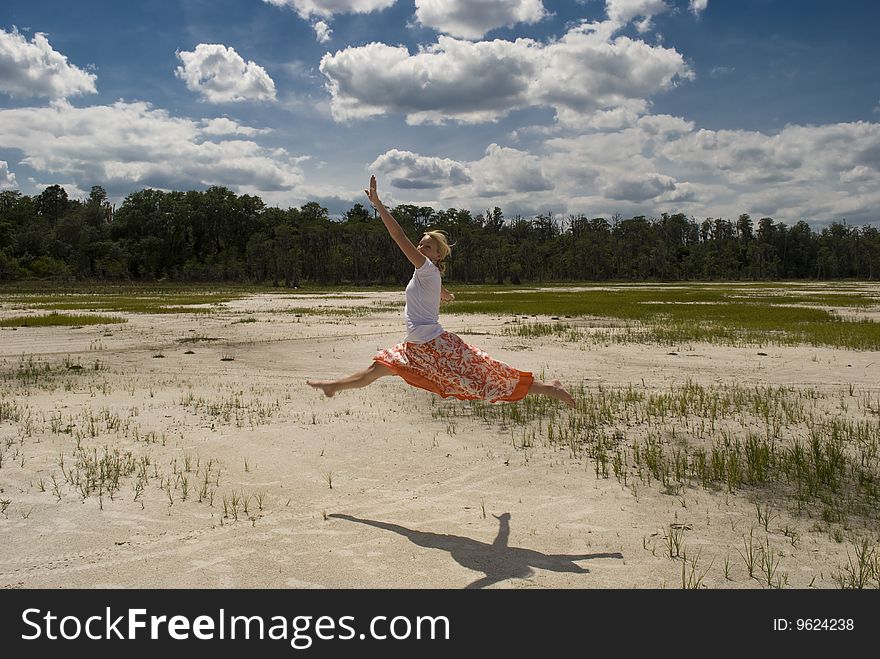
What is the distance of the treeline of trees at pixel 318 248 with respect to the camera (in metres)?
120

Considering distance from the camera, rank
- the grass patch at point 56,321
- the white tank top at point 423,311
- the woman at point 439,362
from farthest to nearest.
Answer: the grass patch at point 56,321
the woman at point 439,362
the white tank top at point 423,311

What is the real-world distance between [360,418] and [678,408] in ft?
17.3

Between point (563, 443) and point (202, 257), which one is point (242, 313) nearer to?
point (563, 443)

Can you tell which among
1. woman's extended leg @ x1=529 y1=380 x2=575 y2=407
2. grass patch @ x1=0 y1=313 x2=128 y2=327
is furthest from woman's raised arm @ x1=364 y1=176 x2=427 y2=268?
grass patch @ x1=0 y1=313 x2=128 y2=327

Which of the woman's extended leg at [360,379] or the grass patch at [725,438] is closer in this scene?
the woman's extended leg at [360,379]

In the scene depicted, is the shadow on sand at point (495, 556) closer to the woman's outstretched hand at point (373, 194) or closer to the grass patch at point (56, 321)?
the woman's outstretched hand at point (373, 194)

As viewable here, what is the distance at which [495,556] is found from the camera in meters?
5.52

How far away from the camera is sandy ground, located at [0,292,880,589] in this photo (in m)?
5.21

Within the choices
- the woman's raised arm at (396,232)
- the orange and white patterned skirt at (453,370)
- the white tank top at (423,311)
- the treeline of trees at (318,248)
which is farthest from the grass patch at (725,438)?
the treeline of trees at (318,248)

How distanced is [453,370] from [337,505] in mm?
1863

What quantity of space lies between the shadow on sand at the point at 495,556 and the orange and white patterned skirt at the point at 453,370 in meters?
1.37

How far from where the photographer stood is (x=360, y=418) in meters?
10.5

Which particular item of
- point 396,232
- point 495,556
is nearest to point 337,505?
point 495,556
